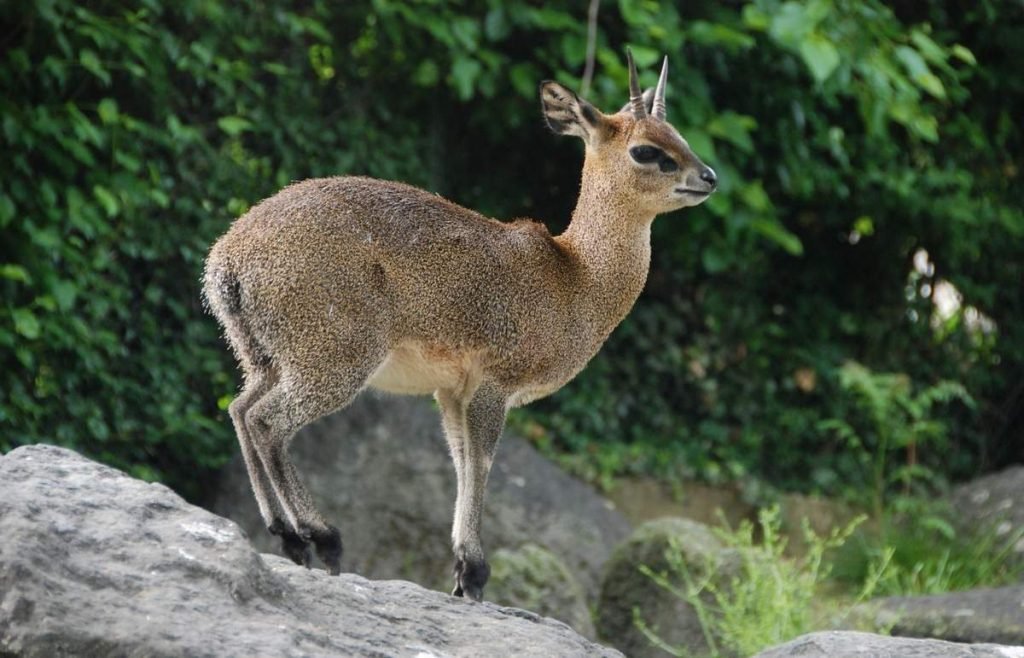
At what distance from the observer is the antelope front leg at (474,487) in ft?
19.7

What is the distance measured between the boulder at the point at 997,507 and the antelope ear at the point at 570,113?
514 centimetres

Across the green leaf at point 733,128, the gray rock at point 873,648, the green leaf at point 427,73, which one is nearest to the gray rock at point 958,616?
the gray rock at point 873,648

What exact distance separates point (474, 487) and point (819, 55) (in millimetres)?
4078

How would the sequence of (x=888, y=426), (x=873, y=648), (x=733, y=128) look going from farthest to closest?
(x=888, y=426) → (x=733, y=128) → (x=873, y=648)

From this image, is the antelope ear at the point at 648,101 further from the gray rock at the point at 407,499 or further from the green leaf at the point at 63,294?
the green leaf at the point at 63,294

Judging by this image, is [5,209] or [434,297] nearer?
[434,297]

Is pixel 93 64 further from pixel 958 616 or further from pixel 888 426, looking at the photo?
pixel 888 426

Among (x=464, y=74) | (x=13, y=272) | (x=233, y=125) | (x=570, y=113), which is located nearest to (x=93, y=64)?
(x=233, y=125)

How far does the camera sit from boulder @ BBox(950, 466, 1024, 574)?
34.8 feet

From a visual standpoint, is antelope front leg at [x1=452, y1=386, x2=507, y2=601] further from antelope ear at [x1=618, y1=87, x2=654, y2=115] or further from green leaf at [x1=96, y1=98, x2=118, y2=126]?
green leaf at [x1=96, y1=98, x2=118, y2=126]

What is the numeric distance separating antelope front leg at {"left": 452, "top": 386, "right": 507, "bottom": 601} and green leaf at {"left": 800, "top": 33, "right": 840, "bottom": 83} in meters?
3.66

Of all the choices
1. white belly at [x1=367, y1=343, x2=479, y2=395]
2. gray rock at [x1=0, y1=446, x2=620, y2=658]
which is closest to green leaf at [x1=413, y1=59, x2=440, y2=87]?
white belly at [x1=367, y1=343, x2=479, y2=395]

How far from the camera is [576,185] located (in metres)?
11.2

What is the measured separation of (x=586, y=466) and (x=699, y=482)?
0.97 m
